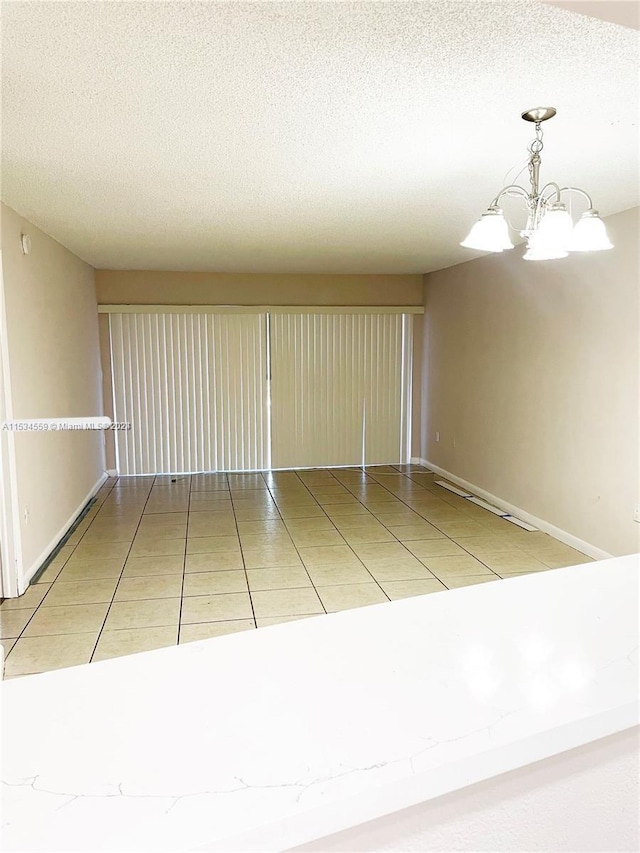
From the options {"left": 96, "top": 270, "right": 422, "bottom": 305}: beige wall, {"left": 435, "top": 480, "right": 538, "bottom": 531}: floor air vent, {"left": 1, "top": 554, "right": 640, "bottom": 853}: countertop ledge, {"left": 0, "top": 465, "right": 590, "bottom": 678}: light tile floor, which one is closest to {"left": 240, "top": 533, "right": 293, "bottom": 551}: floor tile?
{"left": 0, "top": 465, "right": 590, "bottom": 678}: light tile floor

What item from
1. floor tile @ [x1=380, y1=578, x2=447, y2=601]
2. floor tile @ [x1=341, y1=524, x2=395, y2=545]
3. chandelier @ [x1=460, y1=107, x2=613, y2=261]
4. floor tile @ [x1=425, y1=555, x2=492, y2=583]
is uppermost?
chandelier @ [x1=460, y1=107, x2=613, y2=261]

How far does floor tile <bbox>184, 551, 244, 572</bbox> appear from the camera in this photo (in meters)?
3.97

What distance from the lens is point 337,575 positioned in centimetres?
385

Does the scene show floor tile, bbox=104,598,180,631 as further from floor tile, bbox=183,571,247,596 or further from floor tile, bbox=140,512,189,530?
floor tile, bbox=140,512,189,530

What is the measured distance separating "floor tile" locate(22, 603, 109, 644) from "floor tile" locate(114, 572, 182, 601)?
173mm

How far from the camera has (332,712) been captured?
2.65 feet

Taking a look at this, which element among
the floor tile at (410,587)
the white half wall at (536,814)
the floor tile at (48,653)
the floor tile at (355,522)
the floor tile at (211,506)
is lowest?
the floor tile at (48,653)

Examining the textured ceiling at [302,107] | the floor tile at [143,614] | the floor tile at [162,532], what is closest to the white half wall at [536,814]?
the textured ceiling at [302,107]

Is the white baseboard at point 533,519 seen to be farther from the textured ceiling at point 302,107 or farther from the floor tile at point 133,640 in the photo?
the floor tile at point 133,640

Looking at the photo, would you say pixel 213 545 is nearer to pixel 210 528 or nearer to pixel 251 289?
pixel 210 528

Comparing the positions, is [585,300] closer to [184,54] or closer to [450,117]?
[450,117]

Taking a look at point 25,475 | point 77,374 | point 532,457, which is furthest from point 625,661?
point 77,374

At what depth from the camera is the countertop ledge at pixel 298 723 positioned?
642 mm

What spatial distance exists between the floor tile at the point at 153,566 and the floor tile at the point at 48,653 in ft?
2.71
